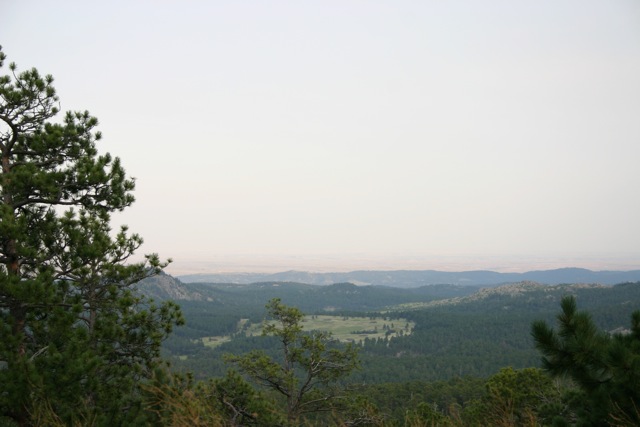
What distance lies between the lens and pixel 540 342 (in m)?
7.65

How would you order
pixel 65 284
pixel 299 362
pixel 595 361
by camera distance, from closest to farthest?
pixel 595 361 < pixel 65 284 < pixel 299 362

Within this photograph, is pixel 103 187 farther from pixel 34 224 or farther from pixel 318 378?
pixel 318 378

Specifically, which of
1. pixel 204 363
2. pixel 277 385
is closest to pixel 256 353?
pixel 277 385

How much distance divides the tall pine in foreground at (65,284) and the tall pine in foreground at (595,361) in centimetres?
977

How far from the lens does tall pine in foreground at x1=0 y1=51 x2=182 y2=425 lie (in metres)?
9.66

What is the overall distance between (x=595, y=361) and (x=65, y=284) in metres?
12.8

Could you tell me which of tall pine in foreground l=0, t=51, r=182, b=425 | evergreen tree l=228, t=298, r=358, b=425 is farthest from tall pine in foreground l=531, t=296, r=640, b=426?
evergreen tree l=228, t=298, r=358, b=425

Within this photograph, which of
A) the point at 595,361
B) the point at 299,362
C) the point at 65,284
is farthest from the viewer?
the point at 299,362

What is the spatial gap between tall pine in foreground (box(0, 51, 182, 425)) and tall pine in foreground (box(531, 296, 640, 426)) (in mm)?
9765

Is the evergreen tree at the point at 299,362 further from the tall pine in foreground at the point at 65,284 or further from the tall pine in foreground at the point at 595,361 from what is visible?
the tall pine in foreground at the point at 595,361

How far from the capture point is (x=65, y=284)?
38.4 ft

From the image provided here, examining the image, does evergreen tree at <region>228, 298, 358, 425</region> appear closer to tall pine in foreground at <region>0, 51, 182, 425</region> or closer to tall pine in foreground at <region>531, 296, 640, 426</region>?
tall pine in foreground at <region>0, 51, 182, 425</region>

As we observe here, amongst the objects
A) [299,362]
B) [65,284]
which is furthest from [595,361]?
[299,362]

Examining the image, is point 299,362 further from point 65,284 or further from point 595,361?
point 595,361
